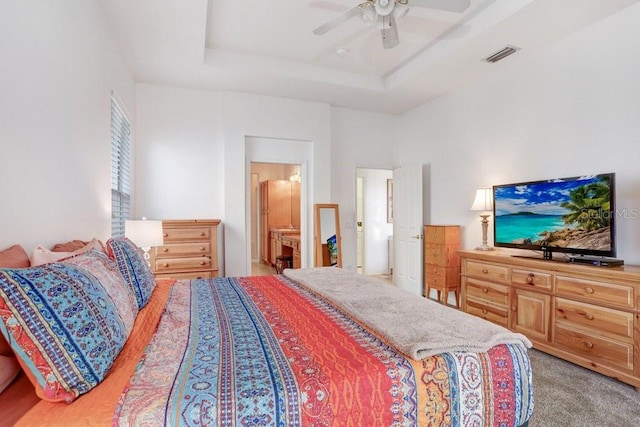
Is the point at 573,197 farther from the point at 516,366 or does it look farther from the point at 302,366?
the point at 302,366

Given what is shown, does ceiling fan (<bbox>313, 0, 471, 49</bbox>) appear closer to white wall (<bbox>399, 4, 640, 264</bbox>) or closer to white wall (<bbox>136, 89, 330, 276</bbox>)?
white wall (<bbox>399, 4, 640, 264</bbox>)

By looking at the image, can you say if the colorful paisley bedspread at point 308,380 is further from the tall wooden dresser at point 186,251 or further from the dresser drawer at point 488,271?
the tall wooden dresser at point 186,251

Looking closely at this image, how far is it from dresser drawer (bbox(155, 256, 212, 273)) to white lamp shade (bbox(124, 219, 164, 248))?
746 millimetres

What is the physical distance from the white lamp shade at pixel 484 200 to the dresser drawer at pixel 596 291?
1.17 m

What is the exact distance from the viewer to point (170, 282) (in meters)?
2.45

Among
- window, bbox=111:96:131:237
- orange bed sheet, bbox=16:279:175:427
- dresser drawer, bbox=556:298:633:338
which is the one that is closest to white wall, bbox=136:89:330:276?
window, bbox=111:96:131:237

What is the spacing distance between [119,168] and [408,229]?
3.78m

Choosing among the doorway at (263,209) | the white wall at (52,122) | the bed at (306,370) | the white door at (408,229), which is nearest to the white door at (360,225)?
the white door at (408,229)

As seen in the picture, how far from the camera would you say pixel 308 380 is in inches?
41.5

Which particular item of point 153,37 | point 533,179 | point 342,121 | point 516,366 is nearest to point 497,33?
point 533,179

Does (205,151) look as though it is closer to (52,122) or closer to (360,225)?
(52,122)

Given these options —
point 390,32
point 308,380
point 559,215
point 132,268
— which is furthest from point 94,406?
point 559,215

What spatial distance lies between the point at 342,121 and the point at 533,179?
2.80m

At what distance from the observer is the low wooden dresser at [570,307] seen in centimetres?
231
